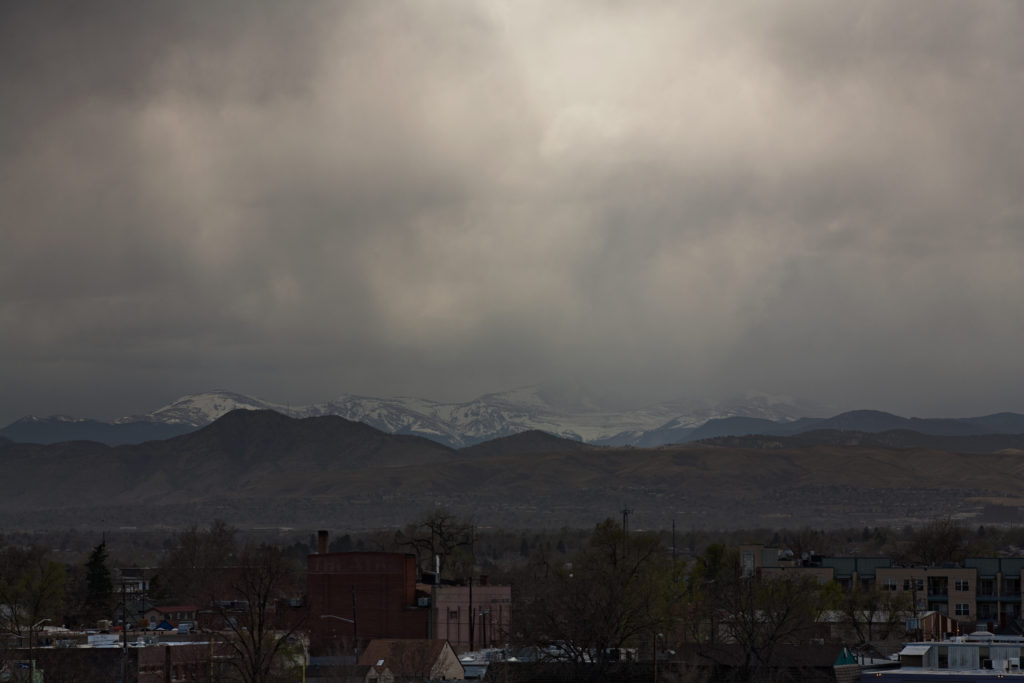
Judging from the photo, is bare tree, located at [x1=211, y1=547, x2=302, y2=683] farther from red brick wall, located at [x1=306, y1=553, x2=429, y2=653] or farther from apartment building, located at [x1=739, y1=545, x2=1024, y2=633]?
apartment building, located at [x1=739, y1=545, x2=1024, y2=633]

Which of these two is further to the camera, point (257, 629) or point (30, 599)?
point (30, 599)

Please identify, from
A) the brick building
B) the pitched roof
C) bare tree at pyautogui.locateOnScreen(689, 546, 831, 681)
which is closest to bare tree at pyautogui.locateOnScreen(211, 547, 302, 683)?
the brick building

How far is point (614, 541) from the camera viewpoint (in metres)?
143

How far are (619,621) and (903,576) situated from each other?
81678 mm

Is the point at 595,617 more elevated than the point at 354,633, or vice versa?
the point at 595,617

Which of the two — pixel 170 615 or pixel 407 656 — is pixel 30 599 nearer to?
pixel 170 615

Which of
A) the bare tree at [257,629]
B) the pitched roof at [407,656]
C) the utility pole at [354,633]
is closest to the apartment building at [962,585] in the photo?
the utility pole at [354,633]

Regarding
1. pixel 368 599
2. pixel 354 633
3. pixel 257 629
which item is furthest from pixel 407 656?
pixel 368 599

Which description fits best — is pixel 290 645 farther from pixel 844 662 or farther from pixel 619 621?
pixel 844 662

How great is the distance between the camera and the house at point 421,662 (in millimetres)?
111500

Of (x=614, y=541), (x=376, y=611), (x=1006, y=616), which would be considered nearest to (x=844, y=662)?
(x=614, y=541)

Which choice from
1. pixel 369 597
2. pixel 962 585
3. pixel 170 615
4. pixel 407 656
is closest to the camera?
pixel 407 656

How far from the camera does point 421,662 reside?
112625 millimetres

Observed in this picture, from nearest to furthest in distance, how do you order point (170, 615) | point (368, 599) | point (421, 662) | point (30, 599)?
point (421, 662) < point (368, 599) < point (30, 599) < point (170, 615)
